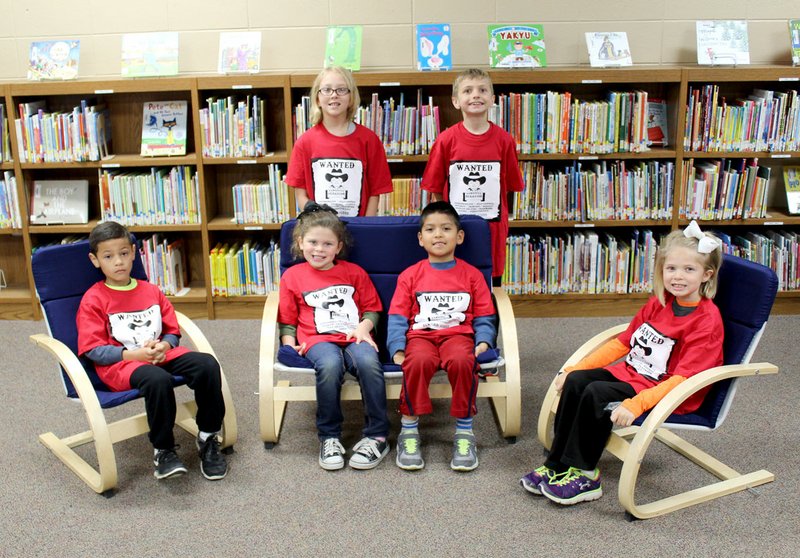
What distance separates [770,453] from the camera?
305cm

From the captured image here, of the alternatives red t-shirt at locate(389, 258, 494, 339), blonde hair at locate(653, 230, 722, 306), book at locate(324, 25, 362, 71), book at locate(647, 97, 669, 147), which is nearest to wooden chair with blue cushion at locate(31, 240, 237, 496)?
red t-shirt at locate(389, 258, 494, 339)

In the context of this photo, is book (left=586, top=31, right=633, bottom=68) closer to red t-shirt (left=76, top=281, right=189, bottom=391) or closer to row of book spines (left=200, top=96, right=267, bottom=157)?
row of book spines (left=200, top=96, right=267, bottom=157)

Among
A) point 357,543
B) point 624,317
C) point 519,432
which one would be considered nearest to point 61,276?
point 357,543

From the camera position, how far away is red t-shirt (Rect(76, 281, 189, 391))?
288 centimetres

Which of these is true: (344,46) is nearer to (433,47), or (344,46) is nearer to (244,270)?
(433,47)

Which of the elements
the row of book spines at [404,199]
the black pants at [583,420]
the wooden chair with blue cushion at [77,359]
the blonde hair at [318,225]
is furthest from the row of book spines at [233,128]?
the black pants at [583,420]

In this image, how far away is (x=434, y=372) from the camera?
294 cm

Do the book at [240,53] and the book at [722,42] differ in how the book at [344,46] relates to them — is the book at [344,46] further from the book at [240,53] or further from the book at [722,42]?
the book at [722,42]

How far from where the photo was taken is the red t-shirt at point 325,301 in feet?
10.3

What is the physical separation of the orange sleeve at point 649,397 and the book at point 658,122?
2228 mm

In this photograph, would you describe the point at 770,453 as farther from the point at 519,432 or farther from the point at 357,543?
the point at 357,543

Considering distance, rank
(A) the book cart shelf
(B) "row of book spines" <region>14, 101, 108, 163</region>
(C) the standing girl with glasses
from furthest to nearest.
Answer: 1. (B) "row of book spines" <region>14, 101, 108, 163</region>
2. (A) the book cart shelf
3. (C) the standing girl with glasses

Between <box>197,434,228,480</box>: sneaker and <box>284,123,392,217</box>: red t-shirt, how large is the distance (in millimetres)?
1233

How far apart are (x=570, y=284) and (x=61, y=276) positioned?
8.89 ft
